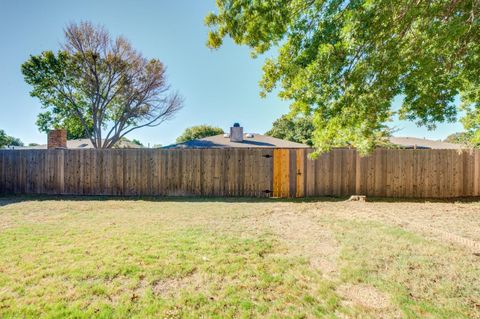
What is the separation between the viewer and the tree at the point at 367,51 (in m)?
3.09

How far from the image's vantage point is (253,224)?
16.2 feet

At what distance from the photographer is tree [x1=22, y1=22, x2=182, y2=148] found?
13906 mm

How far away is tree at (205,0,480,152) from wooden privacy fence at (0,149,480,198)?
437 cm

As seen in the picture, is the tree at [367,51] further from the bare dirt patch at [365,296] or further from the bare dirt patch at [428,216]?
the bare dirt patch at [365,296]

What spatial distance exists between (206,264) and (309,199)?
18.3 ft

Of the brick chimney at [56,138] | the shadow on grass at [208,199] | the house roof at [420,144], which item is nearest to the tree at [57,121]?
the brick chimney at [56,138]

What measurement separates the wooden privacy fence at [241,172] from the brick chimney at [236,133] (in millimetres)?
6750

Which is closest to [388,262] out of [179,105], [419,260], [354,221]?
[419,260]

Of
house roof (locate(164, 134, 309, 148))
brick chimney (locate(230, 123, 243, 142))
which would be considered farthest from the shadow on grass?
brick chimney (locate(230, 123, 243, 142))

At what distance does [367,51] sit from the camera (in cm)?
335

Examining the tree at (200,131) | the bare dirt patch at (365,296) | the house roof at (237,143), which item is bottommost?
the bare dirt patch at (365,296)

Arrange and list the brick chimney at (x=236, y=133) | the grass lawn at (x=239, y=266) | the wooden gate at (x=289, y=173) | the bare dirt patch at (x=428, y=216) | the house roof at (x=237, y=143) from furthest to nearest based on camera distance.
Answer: the brick chimney at (x=236, y=133)
the house roof at (x=237, y=143)
the wooden gate at (x=289, y=173)
the bare dirt patch at (x=428, y=216)
the grass lawn at (x=239, y=266)

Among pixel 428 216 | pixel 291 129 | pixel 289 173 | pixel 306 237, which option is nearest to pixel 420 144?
pixel 289 173

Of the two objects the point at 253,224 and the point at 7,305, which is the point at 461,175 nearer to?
the point at 253,224
